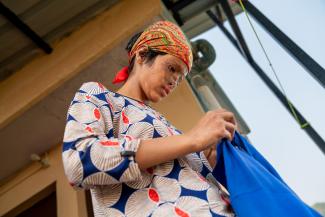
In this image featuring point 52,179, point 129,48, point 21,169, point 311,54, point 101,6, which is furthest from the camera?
point 21,169

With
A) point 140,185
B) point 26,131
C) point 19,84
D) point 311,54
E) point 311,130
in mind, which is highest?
point 19,84

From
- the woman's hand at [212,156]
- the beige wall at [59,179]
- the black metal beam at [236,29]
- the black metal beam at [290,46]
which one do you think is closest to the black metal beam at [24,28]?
the beige wall at [59,179]

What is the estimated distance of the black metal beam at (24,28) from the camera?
66.1 inches

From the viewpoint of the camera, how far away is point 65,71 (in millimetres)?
1801

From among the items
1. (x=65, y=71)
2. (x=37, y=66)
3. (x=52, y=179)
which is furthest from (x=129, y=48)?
(x=52, y=179)

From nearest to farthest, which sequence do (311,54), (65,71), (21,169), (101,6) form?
(311,54), (65,71), (101,6), (21,169)

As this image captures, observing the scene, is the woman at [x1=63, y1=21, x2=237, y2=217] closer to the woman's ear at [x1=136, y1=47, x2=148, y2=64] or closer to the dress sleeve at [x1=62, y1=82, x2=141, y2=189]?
the dress sleeve at [x1=62, y1=82, x2=141, y2=189]

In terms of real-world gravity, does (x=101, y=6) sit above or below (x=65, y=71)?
above

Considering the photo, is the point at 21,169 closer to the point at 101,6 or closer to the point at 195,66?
the point at 101,6

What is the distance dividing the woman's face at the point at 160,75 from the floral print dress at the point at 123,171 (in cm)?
17

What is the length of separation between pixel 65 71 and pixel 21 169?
3.34 ft

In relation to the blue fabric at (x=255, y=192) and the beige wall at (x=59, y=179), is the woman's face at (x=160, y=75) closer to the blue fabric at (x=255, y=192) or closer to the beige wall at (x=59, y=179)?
the blue fabric at (x=255, y=192)

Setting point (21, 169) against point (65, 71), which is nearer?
point (65, 71)

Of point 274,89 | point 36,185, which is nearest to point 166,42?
point 274,89
